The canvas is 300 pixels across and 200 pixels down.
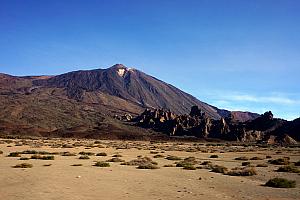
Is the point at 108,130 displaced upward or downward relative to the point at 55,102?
downward

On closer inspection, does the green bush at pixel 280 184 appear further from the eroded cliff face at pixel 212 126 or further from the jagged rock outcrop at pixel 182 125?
the jagged rock outcrop at pixel 182 125

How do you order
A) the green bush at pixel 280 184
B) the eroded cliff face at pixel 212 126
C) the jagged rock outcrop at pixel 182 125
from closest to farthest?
the green bush at pixel 280 184 < the eroded cliff face at pixel 212 126 < the jagged rock outcrop at pixel 182 125

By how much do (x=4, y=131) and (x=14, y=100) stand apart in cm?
5495

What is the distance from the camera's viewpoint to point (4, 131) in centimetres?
12244

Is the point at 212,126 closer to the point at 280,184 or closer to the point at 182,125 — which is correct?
the point at 182,125

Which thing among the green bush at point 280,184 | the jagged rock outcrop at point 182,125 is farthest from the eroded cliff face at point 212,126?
the green bush at point 280,184

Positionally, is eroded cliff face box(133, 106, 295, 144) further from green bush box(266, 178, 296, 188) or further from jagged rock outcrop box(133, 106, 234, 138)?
green bush box(266, 178, 296, 188)

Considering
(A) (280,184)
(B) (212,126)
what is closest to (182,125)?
(B) (212,126)

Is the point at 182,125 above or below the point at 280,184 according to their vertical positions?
above

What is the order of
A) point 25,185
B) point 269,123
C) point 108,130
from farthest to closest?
point 269,123
point 108,130
point 25,185

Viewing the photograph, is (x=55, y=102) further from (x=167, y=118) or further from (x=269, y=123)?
(x=269, y=123)

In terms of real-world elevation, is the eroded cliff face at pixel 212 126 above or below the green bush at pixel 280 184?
above

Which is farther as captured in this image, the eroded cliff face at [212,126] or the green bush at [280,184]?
the eroded cliff face at [212,126]

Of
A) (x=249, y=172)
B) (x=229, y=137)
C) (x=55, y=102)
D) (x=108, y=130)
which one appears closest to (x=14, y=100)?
(x=55, y=102)
